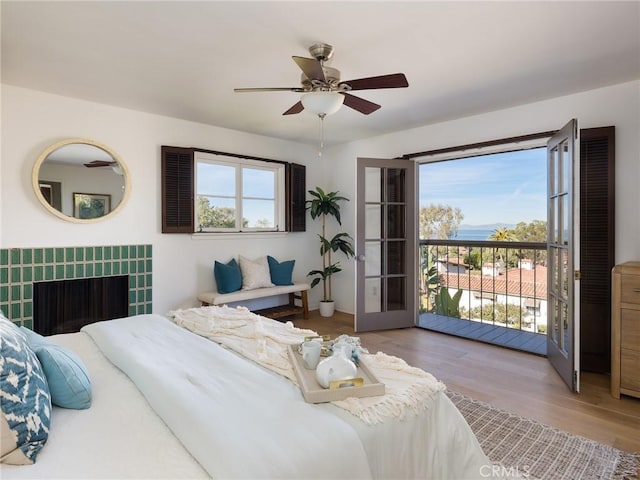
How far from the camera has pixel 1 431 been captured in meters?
0.98

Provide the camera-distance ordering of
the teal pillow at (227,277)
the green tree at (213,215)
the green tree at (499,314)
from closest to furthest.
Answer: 1. the teal pillow at (227,277)
2. the green tree at (213,215)
3. the green tree at (499,314)

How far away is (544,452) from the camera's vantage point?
2.01 metres

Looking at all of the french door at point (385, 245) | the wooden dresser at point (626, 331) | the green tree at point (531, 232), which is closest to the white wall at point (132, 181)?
the french door at point (385, 245)

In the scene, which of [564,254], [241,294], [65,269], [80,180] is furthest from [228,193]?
[564,254]

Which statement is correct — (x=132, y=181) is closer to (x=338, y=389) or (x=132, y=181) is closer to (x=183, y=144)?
(x=183, y=144)

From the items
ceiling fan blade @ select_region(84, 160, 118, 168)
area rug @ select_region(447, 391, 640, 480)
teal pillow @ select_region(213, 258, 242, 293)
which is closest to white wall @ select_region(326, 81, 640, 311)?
area rug @ select_region(447, 391, 640, 480)

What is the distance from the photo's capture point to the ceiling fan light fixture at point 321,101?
7.38 feet

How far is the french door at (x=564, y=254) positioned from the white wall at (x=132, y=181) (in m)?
3.21

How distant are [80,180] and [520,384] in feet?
14.2

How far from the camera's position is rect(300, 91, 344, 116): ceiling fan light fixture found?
7.38 ft

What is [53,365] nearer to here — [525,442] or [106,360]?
[106,360]

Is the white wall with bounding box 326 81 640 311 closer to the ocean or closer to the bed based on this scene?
the bed

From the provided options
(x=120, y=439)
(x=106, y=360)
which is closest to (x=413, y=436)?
(x=120, y=439)

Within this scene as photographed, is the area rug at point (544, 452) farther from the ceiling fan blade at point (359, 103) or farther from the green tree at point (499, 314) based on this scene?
the green tree at point (499, 314)
